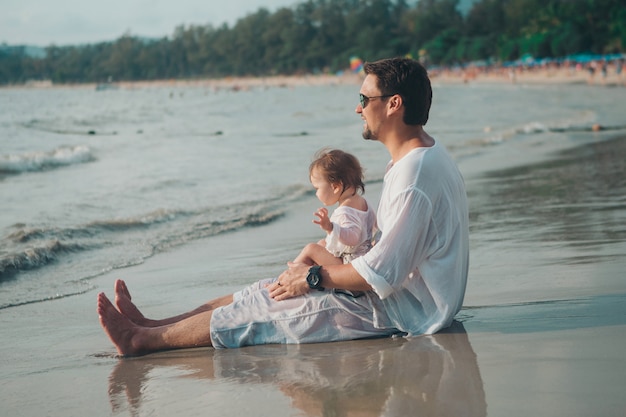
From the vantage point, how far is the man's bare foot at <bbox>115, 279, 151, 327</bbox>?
12.6ft

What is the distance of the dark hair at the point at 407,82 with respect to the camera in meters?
3.18

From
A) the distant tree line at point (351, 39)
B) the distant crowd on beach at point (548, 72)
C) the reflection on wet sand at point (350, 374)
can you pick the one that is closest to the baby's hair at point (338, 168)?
the reflection on wet sand at point (350, 374)

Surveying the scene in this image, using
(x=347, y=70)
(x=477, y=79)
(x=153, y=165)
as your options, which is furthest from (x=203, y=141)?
(x=347, y=70)

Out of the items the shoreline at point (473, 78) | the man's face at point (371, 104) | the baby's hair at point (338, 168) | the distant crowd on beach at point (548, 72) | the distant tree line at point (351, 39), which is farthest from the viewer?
the distant tree line at point (351, 39)

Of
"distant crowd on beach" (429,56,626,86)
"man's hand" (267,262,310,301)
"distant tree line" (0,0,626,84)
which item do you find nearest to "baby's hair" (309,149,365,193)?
"man's hand" (267,262,310,301)

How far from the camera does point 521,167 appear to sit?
1189 centimetres

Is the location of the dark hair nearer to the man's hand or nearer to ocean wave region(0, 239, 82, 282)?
the man's hand

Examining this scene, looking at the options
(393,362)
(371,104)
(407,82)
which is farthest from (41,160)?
(393,362)

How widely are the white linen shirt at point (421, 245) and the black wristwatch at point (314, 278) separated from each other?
0.20 metres

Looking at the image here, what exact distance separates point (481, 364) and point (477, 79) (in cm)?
8770

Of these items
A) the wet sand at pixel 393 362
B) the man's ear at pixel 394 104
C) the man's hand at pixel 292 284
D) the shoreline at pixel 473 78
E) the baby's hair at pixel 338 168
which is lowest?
the shoreline at pixel 473 78

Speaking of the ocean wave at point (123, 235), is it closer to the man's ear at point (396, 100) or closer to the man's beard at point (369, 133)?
the man's beard at point (369, 133)

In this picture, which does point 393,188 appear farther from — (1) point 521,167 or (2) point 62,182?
(2) point 62,182

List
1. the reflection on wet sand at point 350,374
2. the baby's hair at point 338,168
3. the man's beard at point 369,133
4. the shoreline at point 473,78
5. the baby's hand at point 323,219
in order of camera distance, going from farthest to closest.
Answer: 1. the shoreline at point 473,78
2. the baby's hair at point 338,168
3. the baby's hand at point 323,219
4. the man's beard at point 369,133
5. the reflection on wet sand at point 350,374
